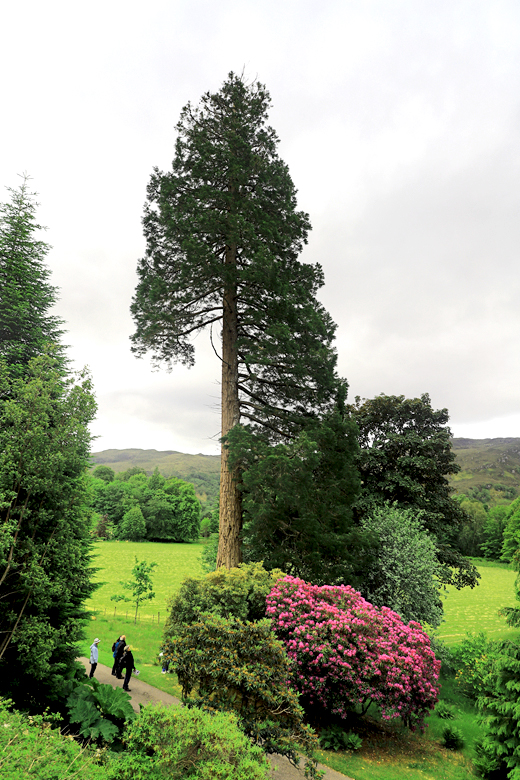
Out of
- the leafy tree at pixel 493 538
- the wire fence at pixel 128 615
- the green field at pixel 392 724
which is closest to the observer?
the green field at pixel 392 724

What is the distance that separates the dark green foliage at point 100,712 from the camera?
6176 mm

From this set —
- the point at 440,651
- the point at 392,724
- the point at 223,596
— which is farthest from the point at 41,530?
the point at 440,651

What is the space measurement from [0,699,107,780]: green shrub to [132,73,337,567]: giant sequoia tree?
288 inches

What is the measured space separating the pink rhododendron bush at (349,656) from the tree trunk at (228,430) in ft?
8.89

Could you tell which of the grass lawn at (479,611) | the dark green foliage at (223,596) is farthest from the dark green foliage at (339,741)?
the grass lawn at (479,611)

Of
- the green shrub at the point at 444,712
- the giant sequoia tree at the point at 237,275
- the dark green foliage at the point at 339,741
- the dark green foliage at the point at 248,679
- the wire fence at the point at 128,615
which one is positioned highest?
the giant sequoia tree at the point at 237,275

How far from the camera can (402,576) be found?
13023 mm

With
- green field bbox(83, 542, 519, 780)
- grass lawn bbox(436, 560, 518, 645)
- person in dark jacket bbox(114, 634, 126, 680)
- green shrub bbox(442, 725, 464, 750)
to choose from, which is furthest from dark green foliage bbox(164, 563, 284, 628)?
grass lawn bbox(436, 560, 518, 645)

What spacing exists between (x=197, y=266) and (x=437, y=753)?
14061 millimetres

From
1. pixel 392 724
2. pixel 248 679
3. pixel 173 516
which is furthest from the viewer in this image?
pixel 173 516

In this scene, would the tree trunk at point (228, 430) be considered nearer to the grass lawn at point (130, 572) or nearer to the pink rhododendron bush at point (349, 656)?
the pink rhododendron bush at point (349, 656)

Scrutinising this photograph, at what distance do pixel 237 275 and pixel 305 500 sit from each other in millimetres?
7230

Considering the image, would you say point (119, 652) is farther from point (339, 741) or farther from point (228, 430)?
point (228, 430)

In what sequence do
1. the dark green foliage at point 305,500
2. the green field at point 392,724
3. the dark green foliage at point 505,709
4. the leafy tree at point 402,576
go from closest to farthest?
1. the dark green foliage at point 505,709
2. the green field at point 392,724
3. the dark green foliage at point 305,500
4. the leafy tree at point 402,576
